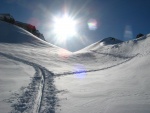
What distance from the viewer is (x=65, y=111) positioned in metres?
7.68

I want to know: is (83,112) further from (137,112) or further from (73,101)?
(137,112)

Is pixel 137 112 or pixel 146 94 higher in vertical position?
pixel 146 94

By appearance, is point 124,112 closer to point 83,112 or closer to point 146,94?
point 83,112

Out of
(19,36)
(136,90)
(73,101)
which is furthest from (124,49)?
(73,101)

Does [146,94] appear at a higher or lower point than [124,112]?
higher

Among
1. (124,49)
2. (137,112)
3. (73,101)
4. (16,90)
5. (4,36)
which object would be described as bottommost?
(137,112)

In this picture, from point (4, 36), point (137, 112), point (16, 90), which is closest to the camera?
point (137, 112)

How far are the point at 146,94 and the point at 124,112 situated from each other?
2.86 meters

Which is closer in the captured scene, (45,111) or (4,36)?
(45,111)

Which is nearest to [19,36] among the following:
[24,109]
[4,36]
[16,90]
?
[4,36]

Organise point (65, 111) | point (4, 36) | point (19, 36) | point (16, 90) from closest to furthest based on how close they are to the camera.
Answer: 1. point (65, 111)
2. point (16, 90)
3. point (4, 36)
4. point (19, 36)

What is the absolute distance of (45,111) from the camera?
7391 millimetres

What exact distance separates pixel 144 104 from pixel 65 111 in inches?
137

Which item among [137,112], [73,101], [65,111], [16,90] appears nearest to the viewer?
[137,112]
